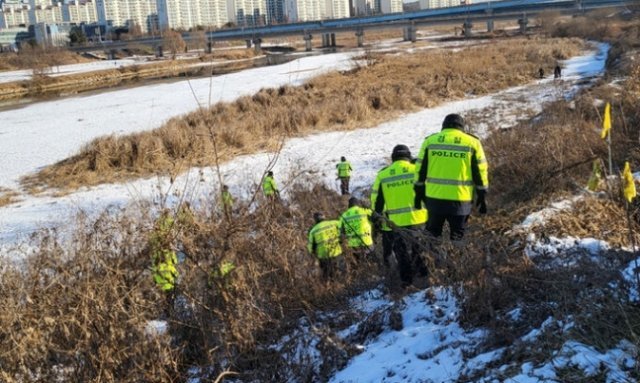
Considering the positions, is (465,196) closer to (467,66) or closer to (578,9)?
(467,66)

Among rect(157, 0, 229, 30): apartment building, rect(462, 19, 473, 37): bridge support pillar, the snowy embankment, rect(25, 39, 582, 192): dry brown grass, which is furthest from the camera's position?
rect(157, 0, 229, 30): apartment building

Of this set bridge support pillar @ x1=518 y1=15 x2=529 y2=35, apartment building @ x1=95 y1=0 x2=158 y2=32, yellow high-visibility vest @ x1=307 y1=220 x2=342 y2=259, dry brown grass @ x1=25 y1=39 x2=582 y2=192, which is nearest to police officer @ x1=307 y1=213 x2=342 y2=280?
yellow high-visibility vest @ x1=307 y1=220 x2=342 y2=259

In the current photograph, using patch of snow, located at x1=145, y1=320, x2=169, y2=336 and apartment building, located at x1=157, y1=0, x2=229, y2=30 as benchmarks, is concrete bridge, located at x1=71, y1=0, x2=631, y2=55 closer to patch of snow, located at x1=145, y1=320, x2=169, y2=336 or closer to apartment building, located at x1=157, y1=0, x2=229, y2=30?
apartment building, located at x1=157, y1=0, x2=229, y2=30

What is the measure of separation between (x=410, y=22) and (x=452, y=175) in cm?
9148

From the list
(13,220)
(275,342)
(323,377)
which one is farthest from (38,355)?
(13,220)

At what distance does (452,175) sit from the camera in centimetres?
623

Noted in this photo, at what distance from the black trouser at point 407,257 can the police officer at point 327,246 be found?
90 centimetres

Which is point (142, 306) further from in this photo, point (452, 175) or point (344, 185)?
point (344, 185)

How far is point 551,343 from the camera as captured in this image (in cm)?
380

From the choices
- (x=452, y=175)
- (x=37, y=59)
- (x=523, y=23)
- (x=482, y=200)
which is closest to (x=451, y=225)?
(x=482, y=200)

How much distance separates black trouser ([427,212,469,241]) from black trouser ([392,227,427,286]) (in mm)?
189

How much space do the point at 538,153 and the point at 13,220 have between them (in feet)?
38.5

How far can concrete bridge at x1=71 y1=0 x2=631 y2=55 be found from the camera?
296 ft

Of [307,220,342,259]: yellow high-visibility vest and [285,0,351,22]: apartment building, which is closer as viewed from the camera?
[307,220,342,259]: yellow high-visibility vest
